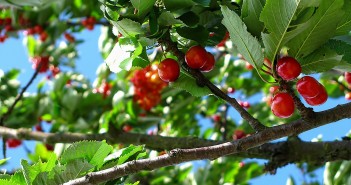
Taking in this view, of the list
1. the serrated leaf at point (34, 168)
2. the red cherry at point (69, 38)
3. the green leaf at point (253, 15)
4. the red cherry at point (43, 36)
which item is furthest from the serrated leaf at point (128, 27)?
the red cherry at point (69, 38)

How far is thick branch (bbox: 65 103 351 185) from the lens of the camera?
5.43 feet

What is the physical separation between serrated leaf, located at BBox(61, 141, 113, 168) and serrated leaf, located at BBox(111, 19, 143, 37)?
368 mm

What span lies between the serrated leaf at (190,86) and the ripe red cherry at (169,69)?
65 millimetres

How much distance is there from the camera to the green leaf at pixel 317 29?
164 cm

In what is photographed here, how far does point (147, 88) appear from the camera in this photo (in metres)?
4.35

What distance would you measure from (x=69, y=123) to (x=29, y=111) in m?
0.44

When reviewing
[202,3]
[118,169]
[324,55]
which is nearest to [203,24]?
[202,3]

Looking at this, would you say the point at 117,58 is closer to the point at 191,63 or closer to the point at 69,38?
the point at 191,63

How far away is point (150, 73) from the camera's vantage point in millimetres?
4320

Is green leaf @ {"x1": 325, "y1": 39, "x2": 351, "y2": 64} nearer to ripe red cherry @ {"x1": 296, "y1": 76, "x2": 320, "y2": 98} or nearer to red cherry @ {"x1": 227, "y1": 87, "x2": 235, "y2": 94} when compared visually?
ripe red cherry @ {"x1": 296, "y1": 76, "x2": 320, "y2": 98}

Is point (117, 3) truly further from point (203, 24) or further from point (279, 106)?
point (279, 106)

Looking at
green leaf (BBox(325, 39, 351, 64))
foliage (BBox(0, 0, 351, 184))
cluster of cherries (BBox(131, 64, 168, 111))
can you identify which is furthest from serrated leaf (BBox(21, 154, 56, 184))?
cluster of cherries (BBox(131, 64, 168, 111))

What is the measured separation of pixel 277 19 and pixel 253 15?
0.39 ft

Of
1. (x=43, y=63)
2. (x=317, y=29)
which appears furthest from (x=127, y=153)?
(x=43, y=63)
